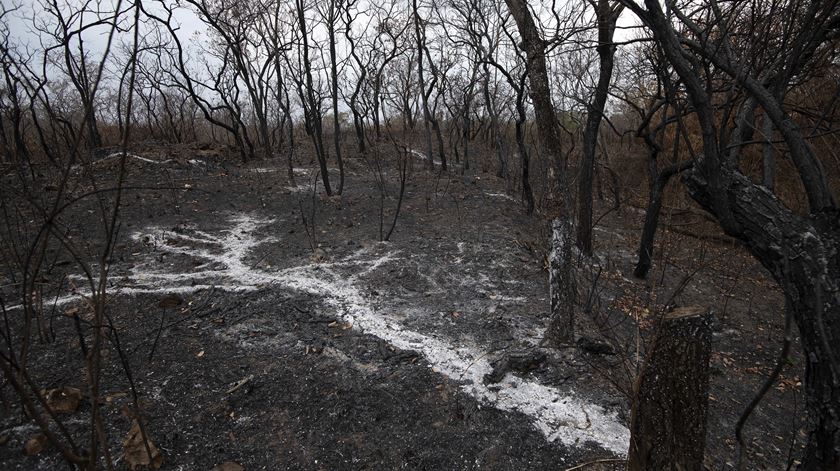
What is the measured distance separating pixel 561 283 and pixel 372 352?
6.42 ft

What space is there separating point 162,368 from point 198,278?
90.9 inches

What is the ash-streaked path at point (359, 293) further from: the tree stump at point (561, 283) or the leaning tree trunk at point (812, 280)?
the leaning tree trunk at point (812, 280)

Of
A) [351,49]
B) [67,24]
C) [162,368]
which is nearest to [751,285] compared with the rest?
[162,368]

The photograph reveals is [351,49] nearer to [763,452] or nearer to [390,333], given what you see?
[390,333]

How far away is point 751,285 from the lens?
8.09 meters

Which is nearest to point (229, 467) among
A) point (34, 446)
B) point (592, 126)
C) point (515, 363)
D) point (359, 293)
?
point (34, 446)

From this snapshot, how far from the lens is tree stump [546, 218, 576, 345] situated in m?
3.80

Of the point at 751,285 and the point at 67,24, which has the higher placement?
the point at 67,24

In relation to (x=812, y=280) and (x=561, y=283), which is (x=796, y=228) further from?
(x=561, y=283)

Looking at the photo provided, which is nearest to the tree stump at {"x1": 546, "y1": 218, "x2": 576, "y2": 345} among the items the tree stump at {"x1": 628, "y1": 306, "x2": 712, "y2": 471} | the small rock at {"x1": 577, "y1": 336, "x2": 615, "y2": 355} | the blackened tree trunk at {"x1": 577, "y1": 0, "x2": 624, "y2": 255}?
the small rock at {"x1": 577, "y1": 336, "x2": 615, "y2": 355}

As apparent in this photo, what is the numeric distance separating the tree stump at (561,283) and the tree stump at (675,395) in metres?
1.80

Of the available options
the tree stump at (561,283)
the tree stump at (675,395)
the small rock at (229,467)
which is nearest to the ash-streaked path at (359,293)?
the tree stump at (561,283)

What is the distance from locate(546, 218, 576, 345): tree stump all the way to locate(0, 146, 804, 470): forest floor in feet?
0.56

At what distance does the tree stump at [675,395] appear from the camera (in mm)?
1938
